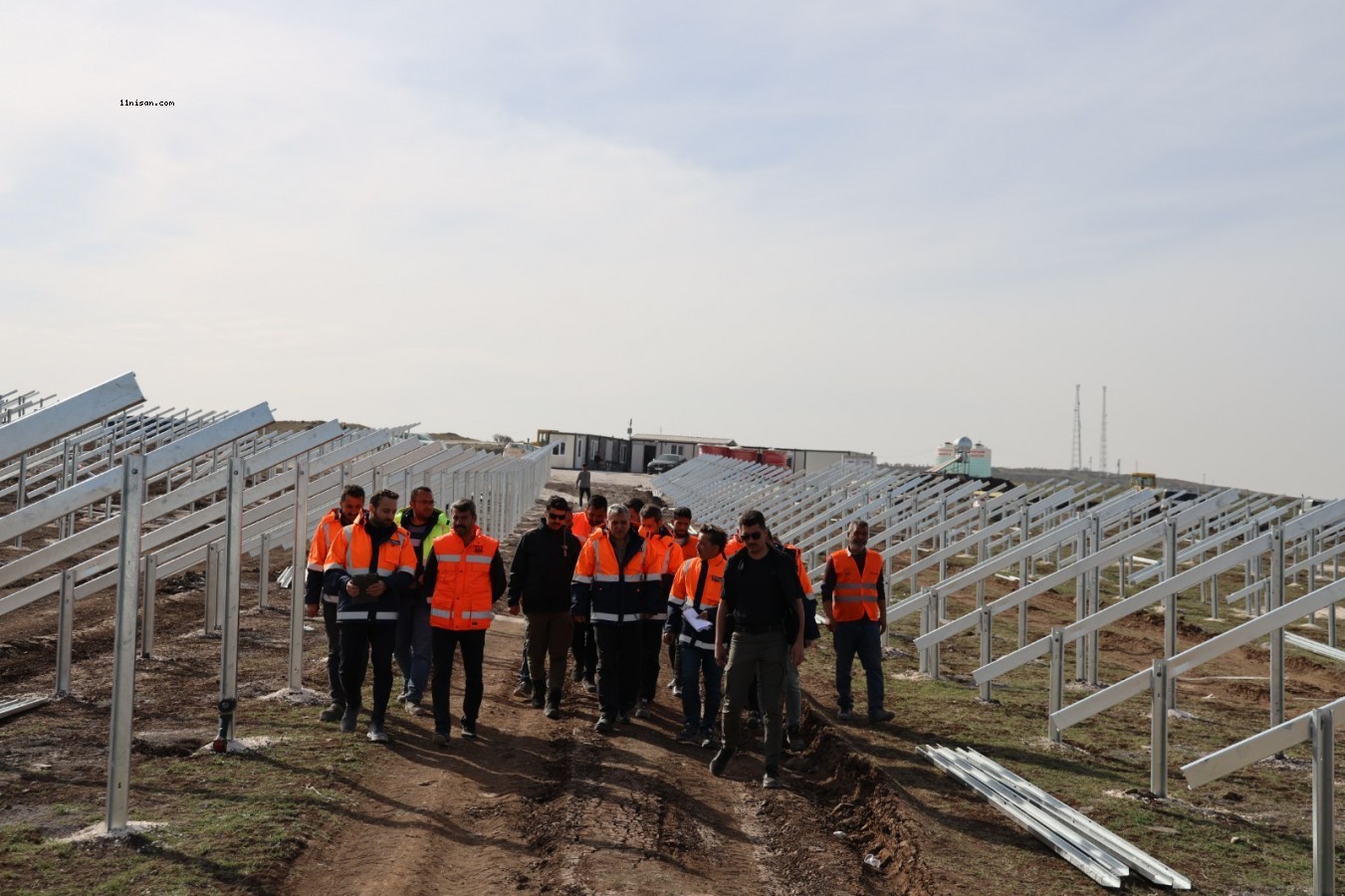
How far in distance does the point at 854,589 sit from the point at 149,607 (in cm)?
598

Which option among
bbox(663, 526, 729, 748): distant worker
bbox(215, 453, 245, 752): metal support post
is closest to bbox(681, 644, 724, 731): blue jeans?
bbox(663, 526, 729, 748): distant worker

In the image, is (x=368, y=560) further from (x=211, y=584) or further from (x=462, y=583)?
(x=211, y=584)

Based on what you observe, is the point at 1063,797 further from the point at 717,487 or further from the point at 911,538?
the point at 717,487

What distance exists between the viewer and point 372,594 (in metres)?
7.39

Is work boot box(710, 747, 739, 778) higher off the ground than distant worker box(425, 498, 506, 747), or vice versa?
distant worker box(425, 498, 506, 747)

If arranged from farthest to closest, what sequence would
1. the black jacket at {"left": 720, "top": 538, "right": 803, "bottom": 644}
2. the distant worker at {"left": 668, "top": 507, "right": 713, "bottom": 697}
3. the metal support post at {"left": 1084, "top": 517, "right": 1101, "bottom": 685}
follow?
the metal support post at {"left": 1084, "top": 517, "right": 1101, "bottom": 685} < the distant worker at {"left": 668, "top": 507, "right": 713, "bottom": 697} < the black jacket at {"left": 720, "top": 538, "right": 803, "bottom": 644}

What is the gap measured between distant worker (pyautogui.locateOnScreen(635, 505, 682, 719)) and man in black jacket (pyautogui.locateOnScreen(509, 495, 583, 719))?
0.56 m

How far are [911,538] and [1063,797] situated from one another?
7.39 m

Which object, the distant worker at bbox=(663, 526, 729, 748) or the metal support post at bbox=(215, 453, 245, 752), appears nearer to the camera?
the metal support post at bbox=(215, 453, 245, 752)

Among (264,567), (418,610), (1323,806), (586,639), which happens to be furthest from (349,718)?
(264,567)

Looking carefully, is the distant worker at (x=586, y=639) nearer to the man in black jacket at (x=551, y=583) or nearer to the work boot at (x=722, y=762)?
the man in black jacket at (x=551, y=583)

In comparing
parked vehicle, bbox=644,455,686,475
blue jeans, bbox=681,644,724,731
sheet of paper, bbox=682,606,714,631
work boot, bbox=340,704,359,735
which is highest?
parked vehicle, bbox=644,455,686,475

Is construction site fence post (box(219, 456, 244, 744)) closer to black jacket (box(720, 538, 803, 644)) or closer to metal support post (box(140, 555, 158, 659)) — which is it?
black jacket (box(720, 538, 803, 644))

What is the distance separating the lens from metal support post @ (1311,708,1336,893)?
502 cm
